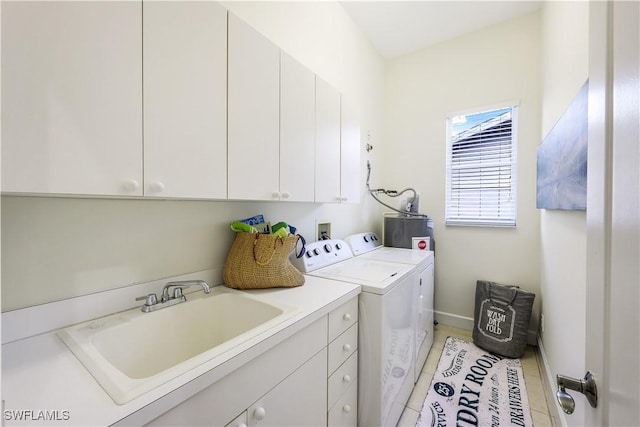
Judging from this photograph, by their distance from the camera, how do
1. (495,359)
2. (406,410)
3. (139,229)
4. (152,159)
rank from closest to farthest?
(152,159) < (139,229) < (406,410) < (495,359)

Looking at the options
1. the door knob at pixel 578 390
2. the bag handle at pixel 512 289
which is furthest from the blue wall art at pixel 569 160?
the bag handle at pixel 512 289

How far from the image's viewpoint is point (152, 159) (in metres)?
0.82

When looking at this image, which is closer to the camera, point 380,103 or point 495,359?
point 495,359

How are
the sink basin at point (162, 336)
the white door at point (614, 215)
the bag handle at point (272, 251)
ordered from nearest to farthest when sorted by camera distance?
1. the white door at point (614, 215)
2. the sink basin at point (162, 336)
3. the bag handle at point (272, 251)

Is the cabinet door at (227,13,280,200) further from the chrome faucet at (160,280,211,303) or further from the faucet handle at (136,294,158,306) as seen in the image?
the faucet handle at (136,294,158,306)

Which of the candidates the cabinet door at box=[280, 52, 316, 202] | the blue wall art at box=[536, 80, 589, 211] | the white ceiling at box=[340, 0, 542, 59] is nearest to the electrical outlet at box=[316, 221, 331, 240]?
the cabinet door at box=[280, 52, 316, 202]

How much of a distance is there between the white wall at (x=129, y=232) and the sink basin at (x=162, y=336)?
0.16 m

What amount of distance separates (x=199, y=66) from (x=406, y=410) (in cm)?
219

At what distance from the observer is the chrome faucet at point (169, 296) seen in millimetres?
1046

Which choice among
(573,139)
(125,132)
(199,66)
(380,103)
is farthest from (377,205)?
(125,132)

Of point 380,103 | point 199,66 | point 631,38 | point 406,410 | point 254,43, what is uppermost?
point 380,103

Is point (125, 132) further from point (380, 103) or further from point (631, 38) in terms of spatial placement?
point (380, 103)

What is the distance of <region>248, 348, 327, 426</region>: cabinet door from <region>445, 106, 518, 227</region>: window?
225 cm

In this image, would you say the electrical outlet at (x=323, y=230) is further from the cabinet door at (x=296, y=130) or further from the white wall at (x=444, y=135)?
the white wall at (x=444, y=135)
